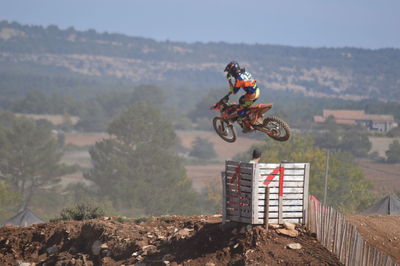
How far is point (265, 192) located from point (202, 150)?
519 ft

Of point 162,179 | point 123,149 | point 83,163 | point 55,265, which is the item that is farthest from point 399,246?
point 83,163

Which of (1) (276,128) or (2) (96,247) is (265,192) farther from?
(2) (96,247)

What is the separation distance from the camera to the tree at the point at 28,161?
99312mm

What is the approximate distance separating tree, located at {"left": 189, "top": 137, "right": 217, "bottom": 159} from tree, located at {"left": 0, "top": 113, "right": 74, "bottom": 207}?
75.4m

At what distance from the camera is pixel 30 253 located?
25.3m

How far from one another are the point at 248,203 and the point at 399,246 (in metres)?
4.95

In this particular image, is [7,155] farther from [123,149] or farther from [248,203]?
[248,203]

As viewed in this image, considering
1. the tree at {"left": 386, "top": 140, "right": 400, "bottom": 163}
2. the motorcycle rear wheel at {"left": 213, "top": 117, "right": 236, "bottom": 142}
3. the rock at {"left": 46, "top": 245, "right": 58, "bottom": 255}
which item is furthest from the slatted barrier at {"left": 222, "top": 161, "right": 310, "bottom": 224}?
the tree at {"left": 386, "top": 140, "right": 400, "bottom": 163}

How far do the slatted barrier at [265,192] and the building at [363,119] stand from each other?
159m

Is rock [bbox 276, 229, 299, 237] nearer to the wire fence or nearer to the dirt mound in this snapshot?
the dirt mound

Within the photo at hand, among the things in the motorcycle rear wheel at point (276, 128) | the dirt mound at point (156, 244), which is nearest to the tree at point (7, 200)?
the dirt mound at point (156, 244)

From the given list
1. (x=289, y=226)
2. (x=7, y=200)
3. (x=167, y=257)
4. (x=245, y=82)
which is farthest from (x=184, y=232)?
(x=7, y=200)

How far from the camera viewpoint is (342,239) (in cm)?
2020

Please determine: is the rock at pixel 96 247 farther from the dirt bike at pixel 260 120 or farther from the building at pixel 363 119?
the building at pixel 363 119
